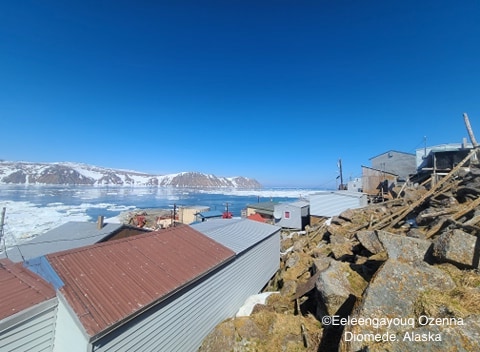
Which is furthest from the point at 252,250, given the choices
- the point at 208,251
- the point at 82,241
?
the point at 82,241

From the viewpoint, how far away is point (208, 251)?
29.9 ft

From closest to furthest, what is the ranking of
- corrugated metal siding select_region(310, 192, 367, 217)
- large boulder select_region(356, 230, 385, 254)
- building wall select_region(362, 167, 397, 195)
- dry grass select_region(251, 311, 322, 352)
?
dry grass select_region(251, 311, 322, 352)
large boulder select_region(356, 230, 385, 254)
corrugated metal siding select_region(310, 192, 367, 217)
building wall select_region(362, 167, 397, 195)

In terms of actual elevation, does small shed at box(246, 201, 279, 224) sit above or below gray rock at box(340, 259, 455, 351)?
below

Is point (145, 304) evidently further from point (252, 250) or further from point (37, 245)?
point (37, 245)

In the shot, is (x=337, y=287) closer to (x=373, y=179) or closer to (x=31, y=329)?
(x=31, y=329)

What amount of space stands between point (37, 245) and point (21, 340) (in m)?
14.1

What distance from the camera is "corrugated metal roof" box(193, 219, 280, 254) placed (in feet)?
34.7

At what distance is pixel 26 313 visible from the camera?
475cm

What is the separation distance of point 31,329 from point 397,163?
39.8m

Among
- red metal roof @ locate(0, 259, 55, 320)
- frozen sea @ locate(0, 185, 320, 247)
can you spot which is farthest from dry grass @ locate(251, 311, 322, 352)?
frozen sea @ locate(0, 185, 320, 247)

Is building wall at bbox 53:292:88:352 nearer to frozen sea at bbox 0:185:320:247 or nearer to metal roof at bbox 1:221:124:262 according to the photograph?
metal roof at bbox 1:221:124:262

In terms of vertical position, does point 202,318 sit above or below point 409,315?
below

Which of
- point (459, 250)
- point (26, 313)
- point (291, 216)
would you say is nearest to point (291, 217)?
point (291, 216)

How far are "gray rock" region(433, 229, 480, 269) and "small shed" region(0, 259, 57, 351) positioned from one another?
29.5 ft
